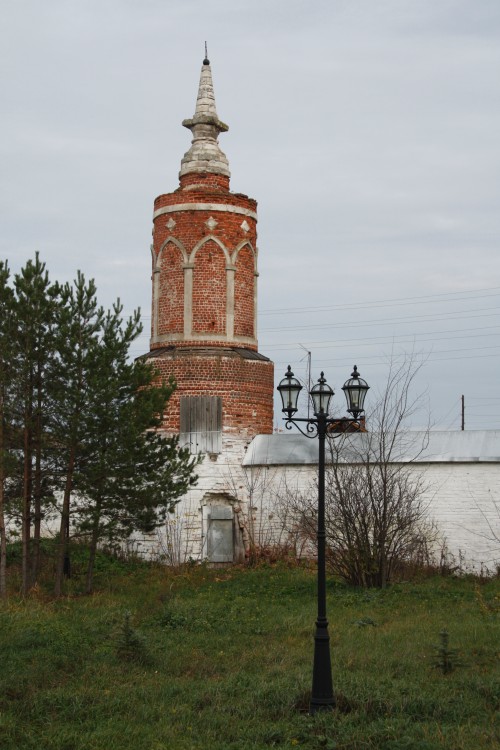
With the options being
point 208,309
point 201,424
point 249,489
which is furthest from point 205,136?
point 249,489

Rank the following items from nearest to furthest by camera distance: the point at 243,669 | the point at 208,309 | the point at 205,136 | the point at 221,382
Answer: the point at 243,669 < the point at 221,382 < the point at 208,309 < the point at 205,136

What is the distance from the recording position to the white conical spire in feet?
82.3

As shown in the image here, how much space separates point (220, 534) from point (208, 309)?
5.44 m

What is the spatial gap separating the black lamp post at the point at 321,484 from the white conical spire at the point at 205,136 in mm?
13876

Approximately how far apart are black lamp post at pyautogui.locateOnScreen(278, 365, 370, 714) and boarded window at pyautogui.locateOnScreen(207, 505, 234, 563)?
1124 cm

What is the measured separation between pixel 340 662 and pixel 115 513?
730 centimetres

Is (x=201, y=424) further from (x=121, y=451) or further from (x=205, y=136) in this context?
(x=205, y=136)

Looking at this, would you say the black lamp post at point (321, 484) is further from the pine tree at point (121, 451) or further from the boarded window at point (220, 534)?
the boarded window at point (220, 534)

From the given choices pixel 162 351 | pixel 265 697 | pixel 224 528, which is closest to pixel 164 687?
pixel 265 697

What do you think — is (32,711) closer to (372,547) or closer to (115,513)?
(115,513)

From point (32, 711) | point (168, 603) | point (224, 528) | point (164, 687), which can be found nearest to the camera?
point (32, 711)

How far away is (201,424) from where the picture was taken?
2352cm

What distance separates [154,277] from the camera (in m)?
25.1

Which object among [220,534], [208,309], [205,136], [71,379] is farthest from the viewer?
[205,136]
